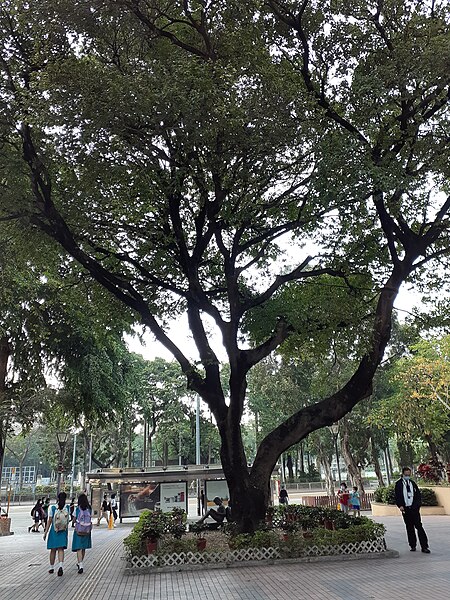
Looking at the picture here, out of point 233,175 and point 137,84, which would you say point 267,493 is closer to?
point 233,175

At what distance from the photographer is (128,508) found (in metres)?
21.8

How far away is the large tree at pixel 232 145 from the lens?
864 cm

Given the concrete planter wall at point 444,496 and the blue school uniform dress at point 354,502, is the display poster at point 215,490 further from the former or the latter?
the concrete planter wall at point 444,496

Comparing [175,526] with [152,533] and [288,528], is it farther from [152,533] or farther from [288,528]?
[288,528]

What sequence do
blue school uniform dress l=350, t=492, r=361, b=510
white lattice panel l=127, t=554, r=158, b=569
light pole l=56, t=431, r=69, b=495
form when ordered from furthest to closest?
light pole l=56, t=431, r=69, b=495, blue school uniform dress l=350, t=492, r=361, b=510, white lattice panel l=127, t=554, r=158, b=569

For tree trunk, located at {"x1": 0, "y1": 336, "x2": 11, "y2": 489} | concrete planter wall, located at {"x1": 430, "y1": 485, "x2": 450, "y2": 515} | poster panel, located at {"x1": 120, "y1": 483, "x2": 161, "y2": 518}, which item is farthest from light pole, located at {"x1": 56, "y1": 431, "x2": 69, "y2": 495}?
concrete planter wall, located at {"x1": 430, "y1": 485, "x2": 450, "y2": 515}

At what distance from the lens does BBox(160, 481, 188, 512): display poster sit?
2039cm

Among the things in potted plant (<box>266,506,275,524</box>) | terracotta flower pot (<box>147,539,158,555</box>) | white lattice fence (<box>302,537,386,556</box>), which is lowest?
white lattice fence (<box>302,537,386,556</box>)

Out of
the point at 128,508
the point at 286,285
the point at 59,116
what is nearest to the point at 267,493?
the point at 286,285

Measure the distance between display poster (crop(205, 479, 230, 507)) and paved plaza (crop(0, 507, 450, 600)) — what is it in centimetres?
921

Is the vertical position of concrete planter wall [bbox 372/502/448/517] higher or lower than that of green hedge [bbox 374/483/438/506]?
lower

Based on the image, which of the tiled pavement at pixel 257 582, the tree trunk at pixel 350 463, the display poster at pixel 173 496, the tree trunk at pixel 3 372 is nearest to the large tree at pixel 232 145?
the tiled pavement at pixel 257 582

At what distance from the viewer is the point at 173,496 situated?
2045 centimetres

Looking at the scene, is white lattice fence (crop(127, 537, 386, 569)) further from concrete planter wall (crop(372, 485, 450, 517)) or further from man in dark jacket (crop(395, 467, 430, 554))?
concrete planter wall (crop(372, 485, 450, 517))
